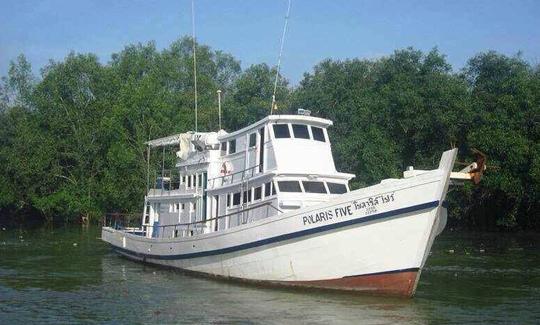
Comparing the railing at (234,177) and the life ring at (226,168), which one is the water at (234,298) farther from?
the life ring at (226,168)

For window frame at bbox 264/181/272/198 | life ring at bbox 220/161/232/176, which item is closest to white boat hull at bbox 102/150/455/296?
window frame at bbox 264/181/272/198

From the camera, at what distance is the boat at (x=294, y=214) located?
57.6ft

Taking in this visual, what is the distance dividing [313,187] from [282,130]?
223cm

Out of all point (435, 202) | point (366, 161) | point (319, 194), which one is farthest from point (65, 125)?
point (435, 202)

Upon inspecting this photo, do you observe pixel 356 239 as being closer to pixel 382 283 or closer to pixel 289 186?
pixel 382 283

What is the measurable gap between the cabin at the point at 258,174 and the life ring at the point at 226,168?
0.04m

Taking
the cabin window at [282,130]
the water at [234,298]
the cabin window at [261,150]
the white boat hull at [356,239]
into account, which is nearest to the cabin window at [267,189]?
the cabin window at [261,150]

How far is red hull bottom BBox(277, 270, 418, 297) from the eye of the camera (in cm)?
1786

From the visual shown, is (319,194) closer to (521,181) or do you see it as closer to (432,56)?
(521,181)

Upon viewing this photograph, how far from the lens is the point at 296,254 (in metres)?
19.0

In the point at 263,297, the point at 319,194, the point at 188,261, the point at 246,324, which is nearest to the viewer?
the point at 246,324

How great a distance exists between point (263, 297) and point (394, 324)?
14.6 ft

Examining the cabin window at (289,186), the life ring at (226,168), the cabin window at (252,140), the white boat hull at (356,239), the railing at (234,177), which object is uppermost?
the cabin window at (252,140)

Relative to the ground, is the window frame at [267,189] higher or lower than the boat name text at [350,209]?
higher
